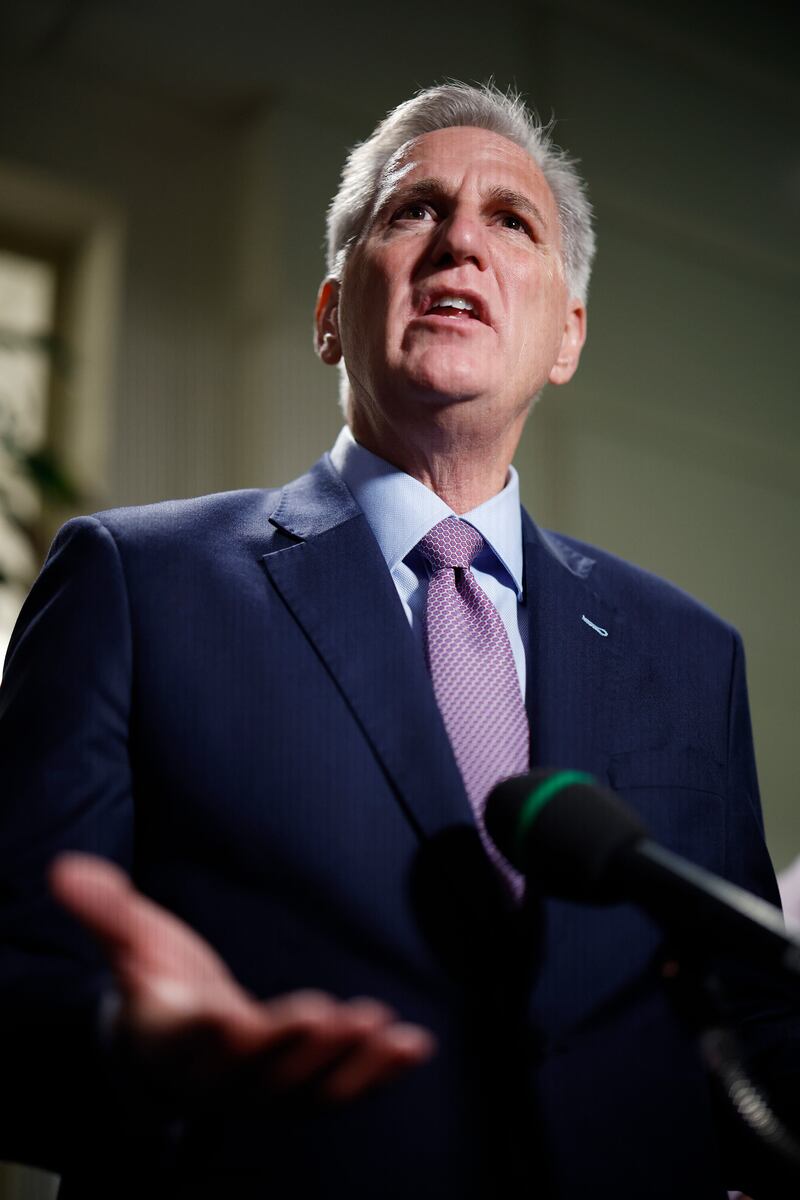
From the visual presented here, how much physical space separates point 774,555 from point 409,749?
2.64 metres

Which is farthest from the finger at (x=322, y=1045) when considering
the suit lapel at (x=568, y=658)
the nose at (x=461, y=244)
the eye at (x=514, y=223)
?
the eye at (x=514, y=223)

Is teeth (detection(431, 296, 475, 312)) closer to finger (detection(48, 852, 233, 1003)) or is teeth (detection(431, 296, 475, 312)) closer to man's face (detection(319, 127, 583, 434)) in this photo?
man's face (detection(319, 127, 583, 434))

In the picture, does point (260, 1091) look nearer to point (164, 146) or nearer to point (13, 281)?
point (13, 281)

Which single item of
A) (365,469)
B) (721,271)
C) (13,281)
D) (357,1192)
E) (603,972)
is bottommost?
(357,1192)

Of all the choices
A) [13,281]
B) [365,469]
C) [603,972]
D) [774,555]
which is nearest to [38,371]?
[13,281]

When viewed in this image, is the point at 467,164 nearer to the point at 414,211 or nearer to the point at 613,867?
the point at 414,211

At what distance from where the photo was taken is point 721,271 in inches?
133

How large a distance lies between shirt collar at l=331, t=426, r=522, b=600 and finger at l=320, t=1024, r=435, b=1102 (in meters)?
0.62

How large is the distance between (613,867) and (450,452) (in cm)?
62

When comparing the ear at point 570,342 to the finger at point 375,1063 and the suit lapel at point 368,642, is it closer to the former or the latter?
the suit lapel at point 368,642

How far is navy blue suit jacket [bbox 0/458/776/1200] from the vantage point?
854mm

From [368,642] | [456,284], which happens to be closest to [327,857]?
[368,642]

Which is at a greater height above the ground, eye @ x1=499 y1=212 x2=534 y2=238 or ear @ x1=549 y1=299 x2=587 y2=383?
eye @ x1=499 y1=212 x2=534 y2=238

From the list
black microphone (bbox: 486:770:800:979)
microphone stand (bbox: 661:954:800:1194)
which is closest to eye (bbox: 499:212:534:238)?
black microphone (bbox: 486:770:800:979)
